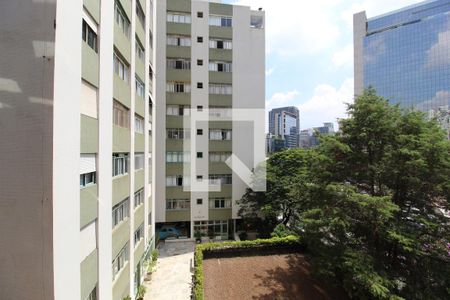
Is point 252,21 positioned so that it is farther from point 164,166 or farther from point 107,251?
point 107,251

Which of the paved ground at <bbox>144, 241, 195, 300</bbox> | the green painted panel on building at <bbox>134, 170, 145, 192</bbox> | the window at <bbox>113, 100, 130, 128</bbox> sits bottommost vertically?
the paved ground at <bbox>144, 241, 195, 300</bbox>

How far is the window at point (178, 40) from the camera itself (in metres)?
18.3

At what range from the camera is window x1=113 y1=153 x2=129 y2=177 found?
26.5 ft

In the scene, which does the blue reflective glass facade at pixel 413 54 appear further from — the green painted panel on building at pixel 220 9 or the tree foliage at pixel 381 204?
the tree foliage at pixel 381 204

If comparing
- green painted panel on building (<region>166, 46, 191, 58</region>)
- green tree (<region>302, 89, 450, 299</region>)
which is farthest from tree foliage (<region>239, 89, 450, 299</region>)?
green painted panel on building (<region>166, 46, 191, 58</region>)

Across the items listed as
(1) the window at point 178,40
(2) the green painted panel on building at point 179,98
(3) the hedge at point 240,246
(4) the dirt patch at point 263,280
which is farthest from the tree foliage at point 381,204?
(1) the window at point 178,40

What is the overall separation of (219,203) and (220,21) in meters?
14.9

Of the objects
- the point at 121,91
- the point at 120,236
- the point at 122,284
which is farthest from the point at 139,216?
the point at 121,91

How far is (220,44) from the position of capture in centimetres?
1909

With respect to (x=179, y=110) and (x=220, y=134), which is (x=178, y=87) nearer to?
(x=179, y=110)

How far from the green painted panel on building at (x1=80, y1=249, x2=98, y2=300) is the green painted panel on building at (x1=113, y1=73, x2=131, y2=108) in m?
4.84

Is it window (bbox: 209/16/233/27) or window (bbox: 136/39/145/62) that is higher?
window (bbox: 209/16/233/27)

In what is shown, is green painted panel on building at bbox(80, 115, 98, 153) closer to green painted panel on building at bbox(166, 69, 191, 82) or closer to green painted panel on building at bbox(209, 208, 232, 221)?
green painted panel on building at bbox(166, 69, 191, 82)

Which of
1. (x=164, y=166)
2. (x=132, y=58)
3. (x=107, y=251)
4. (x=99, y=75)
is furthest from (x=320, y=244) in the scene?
(x=164, y=166)
